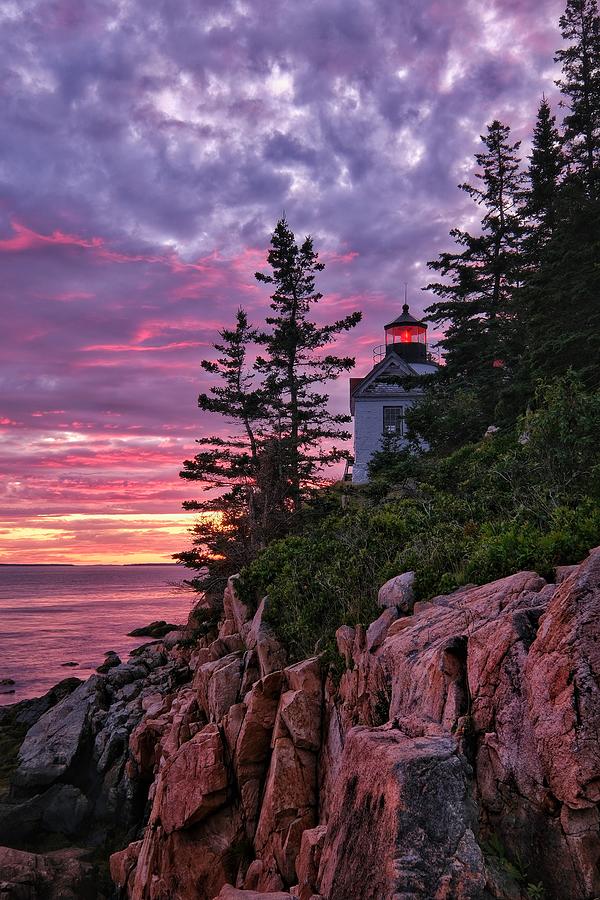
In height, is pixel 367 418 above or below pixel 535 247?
below

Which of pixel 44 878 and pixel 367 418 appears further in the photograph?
pixel 367 418

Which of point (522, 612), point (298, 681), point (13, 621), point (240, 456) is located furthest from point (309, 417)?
point (13, 621)

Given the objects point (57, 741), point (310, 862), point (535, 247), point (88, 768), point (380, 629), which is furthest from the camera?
point (535, 247)

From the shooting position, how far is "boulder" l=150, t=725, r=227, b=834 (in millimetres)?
9258

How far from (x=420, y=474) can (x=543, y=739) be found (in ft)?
58.8

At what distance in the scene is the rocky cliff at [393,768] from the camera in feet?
12.6

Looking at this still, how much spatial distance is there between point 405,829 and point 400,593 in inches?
194

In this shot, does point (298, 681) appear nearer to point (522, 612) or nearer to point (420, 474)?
point (522, 612)

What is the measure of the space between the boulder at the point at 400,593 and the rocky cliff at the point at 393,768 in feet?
0.08

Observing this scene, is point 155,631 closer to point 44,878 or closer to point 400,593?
point 44,878

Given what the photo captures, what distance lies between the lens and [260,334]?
107 ft

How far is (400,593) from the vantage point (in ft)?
28.0

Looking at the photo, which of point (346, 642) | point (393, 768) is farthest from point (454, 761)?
point (346, 642)

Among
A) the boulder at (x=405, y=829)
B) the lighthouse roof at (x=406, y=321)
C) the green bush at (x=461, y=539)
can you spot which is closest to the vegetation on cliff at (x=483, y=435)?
the green bush at (x=461, y=539)
